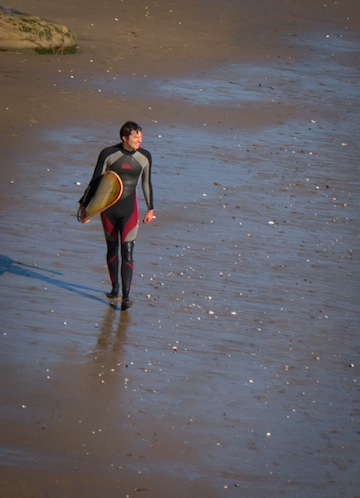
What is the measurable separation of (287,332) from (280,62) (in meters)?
13.9

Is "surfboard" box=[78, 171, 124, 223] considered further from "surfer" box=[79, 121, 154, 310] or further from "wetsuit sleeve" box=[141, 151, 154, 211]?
"wetsuit sleeve" box=[141, 151, 154, 211]

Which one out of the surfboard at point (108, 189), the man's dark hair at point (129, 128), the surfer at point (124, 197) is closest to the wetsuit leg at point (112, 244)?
the surfer at point (124, 197)

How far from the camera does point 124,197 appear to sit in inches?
470

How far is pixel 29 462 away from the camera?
872 cm

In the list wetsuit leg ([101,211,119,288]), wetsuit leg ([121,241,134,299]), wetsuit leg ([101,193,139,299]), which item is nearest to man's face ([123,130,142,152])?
wetsuit leg ([101,193,139,299])

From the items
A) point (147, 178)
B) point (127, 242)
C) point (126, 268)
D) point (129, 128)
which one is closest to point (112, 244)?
point (127, 242)

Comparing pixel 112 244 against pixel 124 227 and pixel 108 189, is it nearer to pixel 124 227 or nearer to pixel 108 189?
pixel 124 227

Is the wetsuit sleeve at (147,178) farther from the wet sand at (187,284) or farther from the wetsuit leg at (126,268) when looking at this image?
the wet sand at (187,284)

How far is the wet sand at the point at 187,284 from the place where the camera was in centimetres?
927

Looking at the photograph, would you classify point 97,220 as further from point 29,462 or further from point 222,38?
point 222,38

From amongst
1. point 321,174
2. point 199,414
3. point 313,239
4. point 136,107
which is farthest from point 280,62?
point 199,414

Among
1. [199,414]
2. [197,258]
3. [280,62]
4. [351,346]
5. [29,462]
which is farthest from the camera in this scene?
[280,62]

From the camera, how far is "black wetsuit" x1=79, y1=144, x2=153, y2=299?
39.0 feet

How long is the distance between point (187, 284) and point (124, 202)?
61.3 inches
